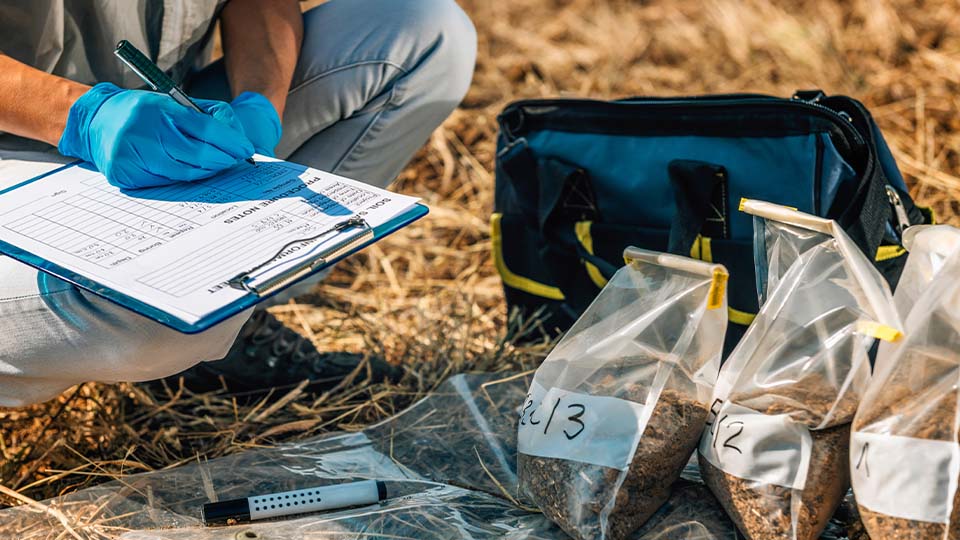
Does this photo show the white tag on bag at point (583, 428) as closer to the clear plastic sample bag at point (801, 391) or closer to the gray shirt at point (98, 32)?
the clear plastic sample bag at point (801, 391)

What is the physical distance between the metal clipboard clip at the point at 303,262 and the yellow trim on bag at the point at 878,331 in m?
0.54

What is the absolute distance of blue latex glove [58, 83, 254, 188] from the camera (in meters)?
1.25

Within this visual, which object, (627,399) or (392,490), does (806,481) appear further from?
(392,490)

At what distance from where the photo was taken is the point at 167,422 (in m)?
1.67

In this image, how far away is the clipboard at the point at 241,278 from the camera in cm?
102

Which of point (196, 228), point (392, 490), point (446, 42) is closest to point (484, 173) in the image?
point (446, 42)

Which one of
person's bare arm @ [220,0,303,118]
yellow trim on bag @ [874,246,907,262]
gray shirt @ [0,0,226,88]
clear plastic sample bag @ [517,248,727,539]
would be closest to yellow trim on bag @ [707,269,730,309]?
clear plastic sample bag @ [517,248,727,539]

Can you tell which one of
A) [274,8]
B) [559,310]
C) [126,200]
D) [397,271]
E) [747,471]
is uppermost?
[274,8]

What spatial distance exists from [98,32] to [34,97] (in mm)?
218

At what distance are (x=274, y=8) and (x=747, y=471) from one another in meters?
1.03

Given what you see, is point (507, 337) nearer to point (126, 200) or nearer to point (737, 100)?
point (737, 100)

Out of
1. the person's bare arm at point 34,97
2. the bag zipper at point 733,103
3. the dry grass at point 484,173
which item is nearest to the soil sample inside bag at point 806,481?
the bag zipper at point 733,103

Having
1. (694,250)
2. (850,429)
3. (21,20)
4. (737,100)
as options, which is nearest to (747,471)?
(850,429)

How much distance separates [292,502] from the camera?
1.29 meters
